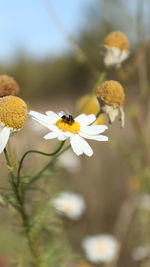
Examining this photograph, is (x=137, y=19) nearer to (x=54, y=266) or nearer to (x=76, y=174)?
(x=54, y=266)

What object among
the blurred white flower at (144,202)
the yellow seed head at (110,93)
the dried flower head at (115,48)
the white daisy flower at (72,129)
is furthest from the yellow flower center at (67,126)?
the blurred white flower at (144,202)

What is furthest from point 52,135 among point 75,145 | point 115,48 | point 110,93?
point 115,48

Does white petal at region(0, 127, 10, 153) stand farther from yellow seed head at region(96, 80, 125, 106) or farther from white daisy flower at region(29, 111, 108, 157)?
yellow seed head at region(96, 80, 125, 106)

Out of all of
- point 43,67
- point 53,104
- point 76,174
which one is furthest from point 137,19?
point 43,67

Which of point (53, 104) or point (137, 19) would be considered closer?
point (137, 19)

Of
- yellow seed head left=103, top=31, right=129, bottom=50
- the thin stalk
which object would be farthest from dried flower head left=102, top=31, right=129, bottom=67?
the thin stalk

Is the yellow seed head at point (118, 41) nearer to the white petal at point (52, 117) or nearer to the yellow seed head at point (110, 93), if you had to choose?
the yellow seed head at point (110, 93)

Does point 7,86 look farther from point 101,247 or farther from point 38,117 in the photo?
point 101,247
